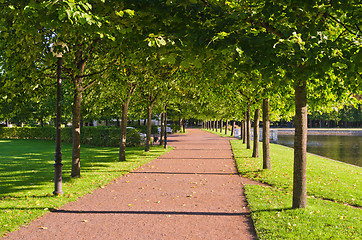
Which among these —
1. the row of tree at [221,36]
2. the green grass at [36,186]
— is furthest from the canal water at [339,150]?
the row of tree at [221,36]

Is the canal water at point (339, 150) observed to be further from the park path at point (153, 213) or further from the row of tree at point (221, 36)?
the row of tree at point (221, 36)

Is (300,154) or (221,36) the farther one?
(300,154)

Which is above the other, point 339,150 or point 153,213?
point 153,213

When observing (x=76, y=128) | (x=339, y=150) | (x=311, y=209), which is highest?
(x=76, y=128)

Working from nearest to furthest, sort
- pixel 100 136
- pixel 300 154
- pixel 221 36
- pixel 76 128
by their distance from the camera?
1. pixel 221 36
2. pixel 300 154
3. pixel 76 128
4. pixel 100 136

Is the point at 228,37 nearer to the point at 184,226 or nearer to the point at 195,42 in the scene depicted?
the point at 195,42

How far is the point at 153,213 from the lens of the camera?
7238 millimetres

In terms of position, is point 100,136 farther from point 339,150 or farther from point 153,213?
point 339,150

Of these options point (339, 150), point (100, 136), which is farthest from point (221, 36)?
point (339, 150)

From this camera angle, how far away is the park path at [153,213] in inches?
233

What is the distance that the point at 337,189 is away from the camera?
993 centimetres

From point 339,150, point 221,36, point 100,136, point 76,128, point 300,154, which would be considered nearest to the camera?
point 221,36

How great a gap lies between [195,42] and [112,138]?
74.8ft

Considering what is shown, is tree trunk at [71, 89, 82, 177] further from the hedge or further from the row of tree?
the hedge
